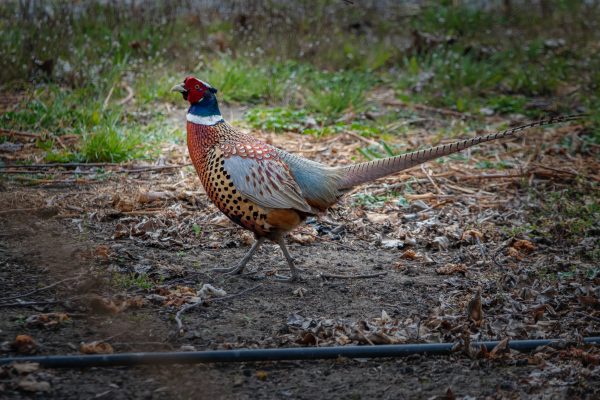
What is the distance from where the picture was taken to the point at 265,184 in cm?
407

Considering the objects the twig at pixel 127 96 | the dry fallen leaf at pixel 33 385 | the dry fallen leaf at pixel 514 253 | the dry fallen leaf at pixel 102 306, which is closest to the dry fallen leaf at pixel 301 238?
the dry fallen leaf at pixel 514 253

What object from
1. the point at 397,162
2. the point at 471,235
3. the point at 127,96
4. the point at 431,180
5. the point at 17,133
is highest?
the point at 397,162

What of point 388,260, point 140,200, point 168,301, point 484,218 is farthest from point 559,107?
point 168,301

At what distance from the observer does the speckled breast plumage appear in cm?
407

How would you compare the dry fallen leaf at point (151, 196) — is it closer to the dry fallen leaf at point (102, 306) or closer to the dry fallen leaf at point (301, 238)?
the dry fallen leaf at point (301, 238)

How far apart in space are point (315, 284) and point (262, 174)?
713mm

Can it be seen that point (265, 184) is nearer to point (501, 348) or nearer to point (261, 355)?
point (261, 355)

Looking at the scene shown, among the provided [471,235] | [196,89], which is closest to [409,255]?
[471,235]

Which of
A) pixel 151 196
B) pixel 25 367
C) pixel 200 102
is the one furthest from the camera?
pixel 151 196

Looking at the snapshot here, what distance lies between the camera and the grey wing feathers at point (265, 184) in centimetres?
404

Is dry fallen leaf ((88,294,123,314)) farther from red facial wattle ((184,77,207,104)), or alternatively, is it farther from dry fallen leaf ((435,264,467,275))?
dry fallen leaf ((435,264,467,275))

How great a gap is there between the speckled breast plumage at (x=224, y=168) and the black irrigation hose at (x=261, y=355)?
110cm

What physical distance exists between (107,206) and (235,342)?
198 centimetres

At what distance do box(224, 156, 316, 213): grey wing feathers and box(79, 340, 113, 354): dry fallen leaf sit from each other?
4.16 ft
